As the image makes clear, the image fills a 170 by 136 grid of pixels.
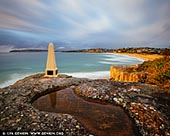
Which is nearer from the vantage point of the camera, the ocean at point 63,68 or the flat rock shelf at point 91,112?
the flat rock shelf at point 91,112

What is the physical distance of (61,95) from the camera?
6.16 metres

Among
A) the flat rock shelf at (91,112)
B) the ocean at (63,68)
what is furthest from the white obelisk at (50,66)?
the ocean at (63,68)

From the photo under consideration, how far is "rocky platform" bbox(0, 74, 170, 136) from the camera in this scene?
3520 millimetres

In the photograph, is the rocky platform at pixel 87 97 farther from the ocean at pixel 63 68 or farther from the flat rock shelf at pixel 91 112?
the ocean at pixel 63 68

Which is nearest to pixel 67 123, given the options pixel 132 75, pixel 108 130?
pixel 108 130

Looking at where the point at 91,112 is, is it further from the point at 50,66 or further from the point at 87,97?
the point at 50,66

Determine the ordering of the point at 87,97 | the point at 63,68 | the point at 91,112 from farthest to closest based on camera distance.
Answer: the point at 63,68 < the point at 87,97 < the point at 91,112

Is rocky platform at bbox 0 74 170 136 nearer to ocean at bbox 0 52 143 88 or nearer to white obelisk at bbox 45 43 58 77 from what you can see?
white obelisk at bbox 45 43 58 77

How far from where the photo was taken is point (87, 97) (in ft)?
19.4

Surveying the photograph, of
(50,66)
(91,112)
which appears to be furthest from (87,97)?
(50,66)

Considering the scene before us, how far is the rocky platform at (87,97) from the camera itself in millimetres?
3520

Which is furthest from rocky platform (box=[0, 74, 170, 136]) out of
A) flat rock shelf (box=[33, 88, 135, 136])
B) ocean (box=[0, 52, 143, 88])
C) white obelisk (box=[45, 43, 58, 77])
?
ocean (box=[0, 52, 143, 88])

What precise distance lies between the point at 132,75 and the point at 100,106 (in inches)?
293

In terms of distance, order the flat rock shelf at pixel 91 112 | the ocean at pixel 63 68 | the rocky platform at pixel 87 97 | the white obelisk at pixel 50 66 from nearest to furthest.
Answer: the rocky platform at pixel 87 97
the flat rock shelf at pixel 91 112
the white obelisk at pixel 50 66
the ocean at pixel 63 68
